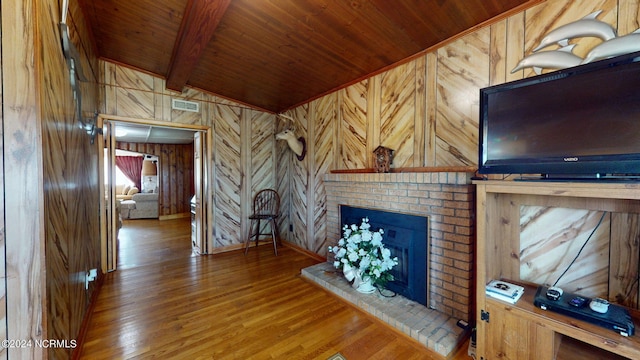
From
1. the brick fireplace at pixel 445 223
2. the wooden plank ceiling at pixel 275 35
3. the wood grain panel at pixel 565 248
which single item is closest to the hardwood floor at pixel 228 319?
the brick fireplace at pixel 445 223

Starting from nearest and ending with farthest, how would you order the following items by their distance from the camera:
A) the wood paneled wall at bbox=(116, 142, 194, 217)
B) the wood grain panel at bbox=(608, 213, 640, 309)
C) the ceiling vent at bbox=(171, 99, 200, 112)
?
the wood grain panel at bbox=(608, 213, 640, 309)
the ceiling vent at bbox=(171, 99, 200, 112)
the wood paneled wall at bbox=(116, 142, 194, 217)

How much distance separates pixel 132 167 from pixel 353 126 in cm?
940

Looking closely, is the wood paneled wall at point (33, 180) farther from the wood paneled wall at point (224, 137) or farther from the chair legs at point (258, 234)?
the chair legs at point (258, 234)

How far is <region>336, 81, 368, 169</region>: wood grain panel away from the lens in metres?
3.01

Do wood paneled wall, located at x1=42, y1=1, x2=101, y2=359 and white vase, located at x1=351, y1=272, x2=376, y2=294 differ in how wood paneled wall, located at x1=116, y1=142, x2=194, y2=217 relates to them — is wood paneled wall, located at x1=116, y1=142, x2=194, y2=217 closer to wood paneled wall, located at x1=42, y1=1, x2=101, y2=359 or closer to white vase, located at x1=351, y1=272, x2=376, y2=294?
wood paneled wall, located at x1=42, y1=1, x2=101, y2=359

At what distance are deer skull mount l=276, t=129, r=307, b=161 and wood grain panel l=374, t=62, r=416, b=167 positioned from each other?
4.87 ft

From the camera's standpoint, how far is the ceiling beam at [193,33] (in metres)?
1.96

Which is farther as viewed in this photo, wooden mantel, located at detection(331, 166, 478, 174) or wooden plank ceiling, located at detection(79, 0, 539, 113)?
wooden mantel, located at detection(331, 166, 478, 174)

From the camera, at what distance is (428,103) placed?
2.32 metres

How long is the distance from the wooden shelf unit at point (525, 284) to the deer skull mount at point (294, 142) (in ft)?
9.00

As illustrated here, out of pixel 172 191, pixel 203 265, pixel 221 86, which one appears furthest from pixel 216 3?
pixel 172 191

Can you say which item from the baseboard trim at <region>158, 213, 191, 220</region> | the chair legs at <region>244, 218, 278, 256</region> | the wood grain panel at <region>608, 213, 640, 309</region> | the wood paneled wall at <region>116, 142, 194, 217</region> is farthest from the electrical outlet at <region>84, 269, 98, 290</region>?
the wood paneled wall at <region>116, 142, 194, 217</region>

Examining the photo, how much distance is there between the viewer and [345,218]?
3010mm

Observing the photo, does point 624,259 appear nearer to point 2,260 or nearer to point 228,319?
point 228,319
